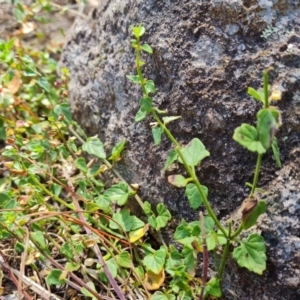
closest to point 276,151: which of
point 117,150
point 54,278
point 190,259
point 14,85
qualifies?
point 190,259

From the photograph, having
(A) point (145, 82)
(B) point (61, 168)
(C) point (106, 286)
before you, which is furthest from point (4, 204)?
(A) point (145, 82)

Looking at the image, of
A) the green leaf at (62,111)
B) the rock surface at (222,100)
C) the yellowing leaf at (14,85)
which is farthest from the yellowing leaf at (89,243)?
the yellowing leaf at (14,85)

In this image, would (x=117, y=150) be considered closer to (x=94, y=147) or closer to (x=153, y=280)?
(x=94, y=147)

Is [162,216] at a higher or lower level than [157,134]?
lower

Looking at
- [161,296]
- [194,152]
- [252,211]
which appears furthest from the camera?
[161,296]

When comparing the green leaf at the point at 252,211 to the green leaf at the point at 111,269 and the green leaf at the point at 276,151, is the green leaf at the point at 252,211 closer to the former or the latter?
the green leaf at the point at 276,151
